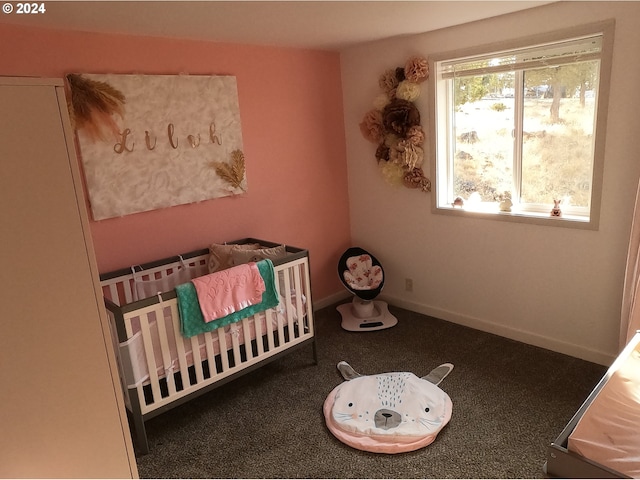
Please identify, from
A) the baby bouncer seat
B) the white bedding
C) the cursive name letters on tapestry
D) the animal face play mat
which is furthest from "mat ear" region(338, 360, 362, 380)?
the cursive name letters on tapestry

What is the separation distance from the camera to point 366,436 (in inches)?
91.0

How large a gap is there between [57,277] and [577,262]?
9.30ft

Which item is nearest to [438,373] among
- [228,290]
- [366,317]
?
[366,317]

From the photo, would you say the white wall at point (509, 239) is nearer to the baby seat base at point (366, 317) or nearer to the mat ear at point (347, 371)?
the baby seat base at point (366, 317)

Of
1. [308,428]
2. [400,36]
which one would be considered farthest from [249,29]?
[308,428]

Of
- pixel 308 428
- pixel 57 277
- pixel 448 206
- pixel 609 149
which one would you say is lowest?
pixel 308 428

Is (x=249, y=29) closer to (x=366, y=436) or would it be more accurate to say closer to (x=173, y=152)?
(x=173, y=152)

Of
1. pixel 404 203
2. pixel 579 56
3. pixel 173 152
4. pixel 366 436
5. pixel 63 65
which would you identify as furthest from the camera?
pixel 404 203

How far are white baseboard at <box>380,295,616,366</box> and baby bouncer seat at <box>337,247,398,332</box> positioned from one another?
0.24 meters

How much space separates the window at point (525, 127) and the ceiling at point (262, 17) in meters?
0.34

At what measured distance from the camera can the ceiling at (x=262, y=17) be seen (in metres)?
2.18

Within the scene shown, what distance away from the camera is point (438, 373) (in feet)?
9.36

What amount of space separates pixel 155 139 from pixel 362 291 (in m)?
1.90

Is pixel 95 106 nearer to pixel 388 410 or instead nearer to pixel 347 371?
pixel 347 371
